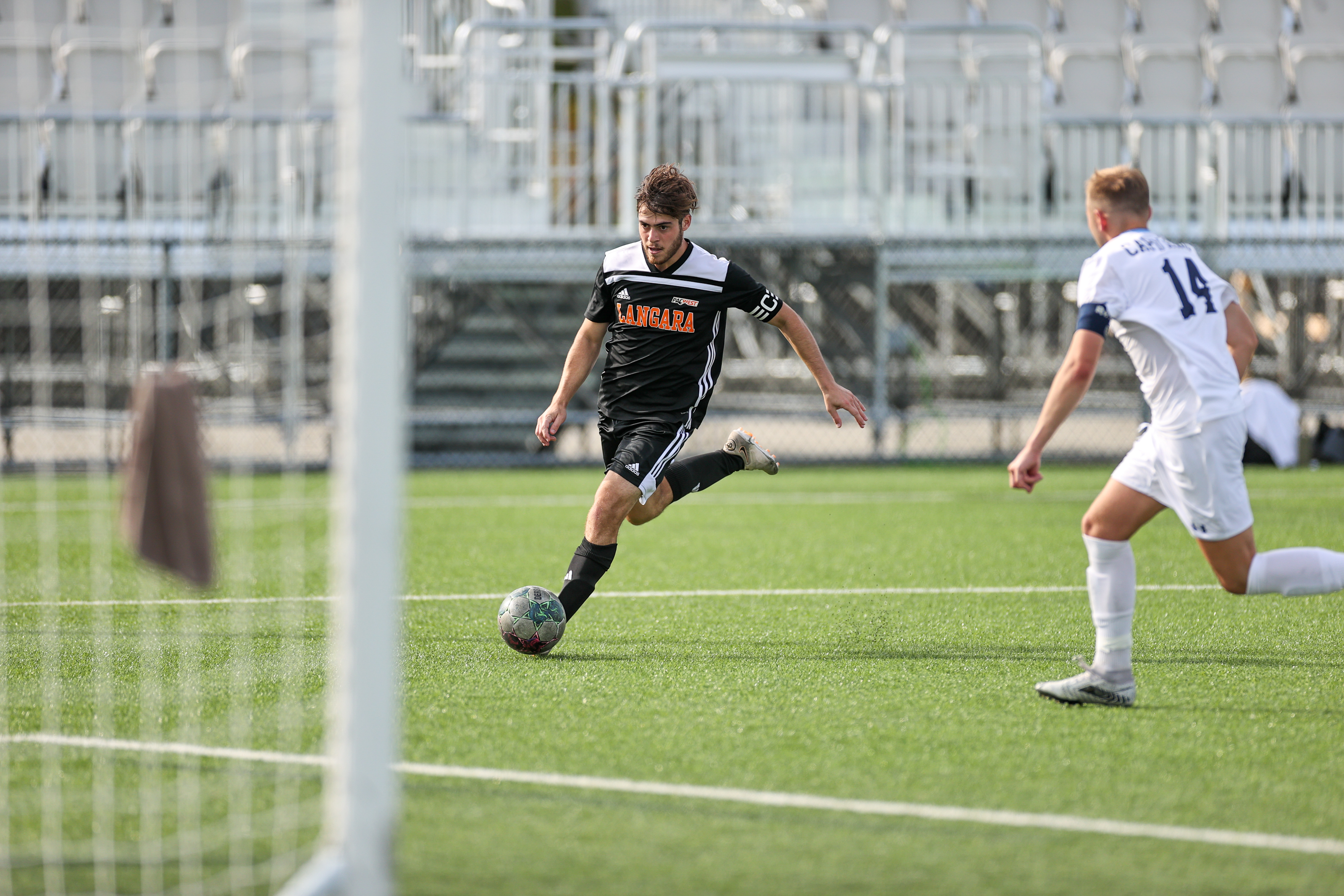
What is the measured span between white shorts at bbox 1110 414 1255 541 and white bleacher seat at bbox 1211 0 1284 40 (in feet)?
48.6

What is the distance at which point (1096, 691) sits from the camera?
13.6ft

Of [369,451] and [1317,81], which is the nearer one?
[369,451]

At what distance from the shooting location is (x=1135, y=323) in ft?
13.3

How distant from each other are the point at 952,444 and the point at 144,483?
45.2 ft

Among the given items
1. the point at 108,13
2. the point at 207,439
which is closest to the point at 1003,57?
the point at 207,439

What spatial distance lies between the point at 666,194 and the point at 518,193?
26.4 feet

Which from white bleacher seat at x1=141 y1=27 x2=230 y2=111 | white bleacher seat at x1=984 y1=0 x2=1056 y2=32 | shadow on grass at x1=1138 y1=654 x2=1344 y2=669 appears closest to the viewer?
shadow on grass at x1=1138 y1=654 x2=1344 y2=669

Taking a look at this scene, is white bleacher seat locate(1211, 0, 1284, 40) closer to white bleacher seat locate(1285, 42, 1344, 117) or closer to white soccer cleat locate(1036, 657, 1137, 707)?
white bleacher seat locate(1285, 42, 1344, 117)

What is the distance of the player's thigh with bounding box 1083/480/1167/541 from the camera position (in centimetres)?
409

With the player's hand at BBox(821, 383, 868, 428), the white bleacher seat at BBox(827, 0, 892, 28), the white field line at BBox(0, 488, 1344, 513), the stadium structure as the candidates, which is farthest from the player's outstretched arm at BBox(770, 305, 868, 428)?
the white bleacher seat at BBox(827, 0, 892, 28)

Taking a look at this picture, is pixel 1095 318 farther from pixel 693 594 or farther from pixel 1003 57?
pixel 1003 57

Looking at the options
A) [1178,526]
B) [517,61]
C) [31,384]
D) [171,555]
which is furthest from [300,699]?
[31,384]

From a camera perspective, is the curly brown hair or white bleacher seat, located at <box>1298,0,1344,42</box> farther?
white bleacher seat, located at <box>1298,0,1344,42</box>

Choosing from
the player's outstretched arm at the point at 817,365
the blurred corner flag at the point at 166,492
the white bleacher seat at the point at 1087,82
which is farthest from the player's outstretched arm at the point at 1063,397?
the white bleacher seat at the point at 1087,82
